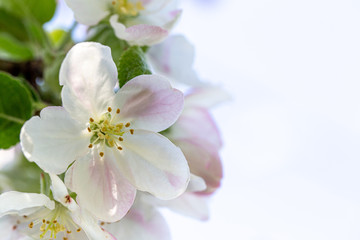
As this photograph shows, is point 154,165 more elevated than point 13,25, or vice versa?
point 154,165

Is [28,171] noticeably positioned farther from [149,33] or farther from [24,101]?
[149,33]

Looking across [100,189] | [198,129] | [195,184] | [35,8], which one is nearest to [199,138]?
[198,129]

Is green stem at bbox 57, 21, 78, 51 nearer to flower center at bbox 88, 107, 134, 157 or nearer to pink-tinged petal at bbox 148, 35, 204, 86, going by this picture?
pink-tinged petal at bbox 148, 35, 204, 86

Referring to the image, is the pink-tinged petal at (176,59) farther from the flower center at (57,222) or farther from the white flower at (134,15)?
the flower center at (57,222)

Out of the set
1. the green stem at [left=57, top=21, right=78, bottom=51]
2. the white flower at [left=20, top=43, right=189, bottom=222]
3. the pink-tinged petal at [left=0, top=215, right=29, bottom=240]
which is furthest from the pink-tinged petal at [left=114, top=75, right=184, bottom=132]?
the green stem at [left=57, top=21, right=78, bottom=51]

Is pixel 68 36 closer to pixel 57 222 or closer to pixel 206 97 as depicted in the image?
pixel 206 97

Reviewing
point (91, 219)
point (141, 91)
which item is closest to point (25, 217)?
point (91, 219)
